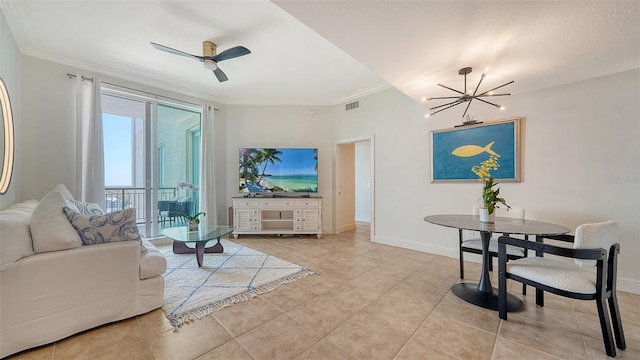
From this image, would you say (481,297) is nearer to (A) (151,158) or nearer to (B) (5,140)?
(B) (5,140)

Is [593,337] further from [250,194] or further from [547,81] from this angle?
[250,194]

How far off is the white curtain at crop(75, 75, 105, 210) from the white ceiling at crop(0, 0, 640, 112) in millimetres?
384

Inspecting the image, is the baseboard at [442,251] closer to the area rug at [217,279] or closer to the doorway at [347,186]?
the doorway at [347,186]

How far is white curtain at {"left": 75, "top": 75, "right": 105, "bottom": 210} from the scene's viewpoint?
3.19 m

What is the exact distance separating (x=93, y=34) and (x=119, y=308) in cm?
302

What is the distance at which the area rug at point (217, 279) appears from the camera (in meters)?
1.99

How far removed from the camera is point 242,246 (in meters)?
3.86

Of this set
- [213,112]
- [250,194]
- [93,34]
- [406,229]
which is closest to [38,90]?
[93,34]

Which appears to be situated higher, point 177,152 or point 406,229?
point 177,152

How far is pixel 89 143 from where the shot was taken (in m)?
3.23

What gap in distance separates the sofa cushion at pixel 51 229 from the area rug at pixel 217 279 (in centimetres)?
88

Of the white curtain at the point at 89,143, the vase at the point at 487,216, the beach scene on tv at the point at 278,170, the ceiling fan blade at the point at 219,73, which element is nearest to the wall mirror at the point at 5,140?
the white curtain at the point at 89,143

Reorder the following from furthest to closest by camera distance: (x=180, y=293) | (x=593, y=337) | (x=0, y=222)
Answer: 1. (x=180, y=293)
2. (x=593, y=337)
3. (x=0, y=222)

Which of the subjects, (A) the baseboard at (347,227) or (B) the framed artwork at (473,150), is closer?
(B) the framed artwork at (473,150)
